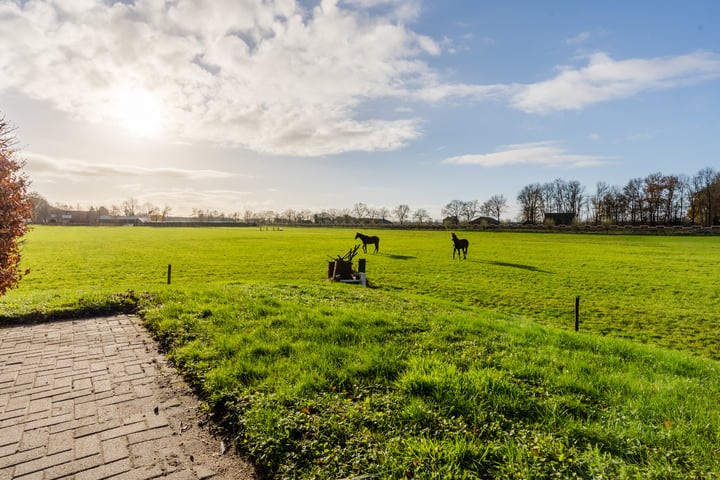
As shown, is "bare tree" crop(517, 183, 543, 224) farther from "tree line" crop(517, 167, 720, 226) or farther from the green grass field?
the green grass field

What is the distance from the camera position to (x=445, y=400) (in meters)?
4.04

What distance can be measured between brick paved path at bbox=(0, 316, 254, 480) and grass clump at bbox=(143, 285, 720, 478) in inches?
14.3

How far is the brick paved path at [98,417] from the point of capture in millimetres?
3301

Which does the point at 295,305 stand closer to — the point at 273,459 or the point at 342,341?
the point at 342,341

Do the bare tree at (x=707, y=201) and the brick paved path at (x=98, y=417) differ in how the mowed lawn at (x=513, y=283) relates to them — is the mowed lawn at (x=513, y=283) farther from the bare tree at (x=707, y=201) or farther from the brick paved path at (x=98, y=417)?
the bare tree at (x=707, y=201)

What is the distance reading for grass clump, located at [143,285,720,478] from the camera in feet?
10.3

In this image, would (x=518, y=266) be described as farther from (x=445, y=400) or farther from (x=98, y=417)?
(x=98, y=417)

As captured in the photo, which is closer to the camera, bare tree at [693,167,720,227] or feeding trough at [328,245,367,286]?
feeding trough at [328,245,367,286]

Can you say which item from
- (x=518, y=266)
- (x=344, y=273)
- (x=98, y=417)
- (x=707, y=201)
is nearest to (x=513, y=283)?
(x=518, y=266)

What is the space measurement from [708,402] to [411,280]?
16684 mm

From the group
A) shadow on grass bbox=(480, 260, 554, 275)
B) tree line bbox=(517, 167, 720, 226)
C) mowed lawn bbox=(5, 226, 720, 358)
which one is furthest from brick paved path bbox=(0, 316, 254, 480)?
tree line bbox=(517, 167, 720, 226)

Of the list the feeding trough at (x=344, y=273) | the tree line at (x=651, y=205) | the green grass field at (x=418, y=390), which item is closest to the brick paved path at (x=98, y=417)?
the green grass field at (x=418, y=390)

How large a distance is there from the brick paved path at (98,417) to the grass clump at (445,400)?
0.36m

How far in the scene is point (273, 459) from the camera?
10.8 ft
